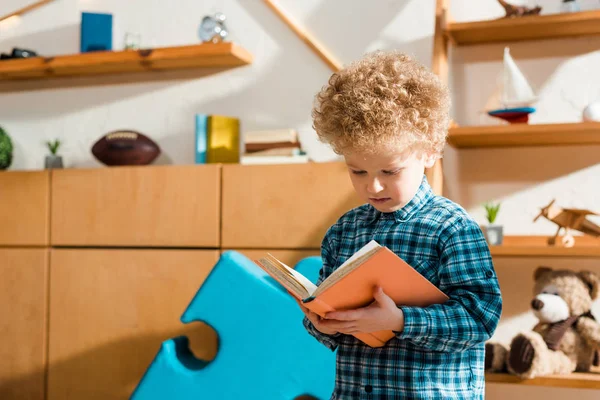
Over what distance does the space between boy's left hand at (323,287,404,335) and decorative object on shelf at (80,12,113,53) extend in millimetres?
2177

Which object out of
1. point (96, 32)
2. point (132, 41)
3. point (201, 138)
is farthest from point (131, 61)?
point (201, 138)

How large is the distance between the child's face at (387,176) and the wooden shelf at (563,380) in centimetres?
106

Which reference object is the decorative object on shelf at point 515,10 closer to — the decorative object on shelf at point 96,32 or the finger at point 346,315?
the finger at point 346,315

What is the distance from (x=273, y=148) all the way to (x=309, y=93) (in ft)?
0.93

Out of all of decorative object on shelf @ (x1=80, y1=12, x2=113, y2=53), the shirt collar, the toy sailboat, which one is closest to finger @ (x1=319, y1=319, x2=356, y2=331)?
the shirt collar

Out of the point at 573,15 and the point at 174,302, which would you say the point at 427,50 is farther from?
the point at 174,302

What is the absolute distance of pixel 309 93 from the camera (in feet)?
8.60

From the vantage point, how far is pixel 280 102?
2.67m

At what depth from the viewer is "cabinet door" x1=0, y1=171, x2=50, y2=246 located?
8.92 feet

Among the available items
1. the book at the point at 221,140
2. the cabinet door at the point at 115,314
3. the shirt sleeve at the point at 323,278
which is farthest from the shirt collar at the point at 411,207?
the book at the point at 221,140

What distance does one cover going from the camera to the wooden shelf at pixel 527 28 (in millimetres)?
2143

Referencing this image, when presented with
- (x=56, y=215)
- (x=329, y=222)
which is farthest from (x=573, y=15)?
(x=56, y=215)

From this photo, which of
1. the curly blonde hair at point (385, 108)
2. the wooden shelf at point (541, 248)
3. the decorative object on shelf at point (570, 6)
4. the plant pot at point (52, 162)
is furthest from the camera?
the plant pot at point (52, 162)

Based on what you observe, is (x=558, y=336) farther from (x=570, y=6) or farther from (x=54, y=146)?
(x=54, y=146)
